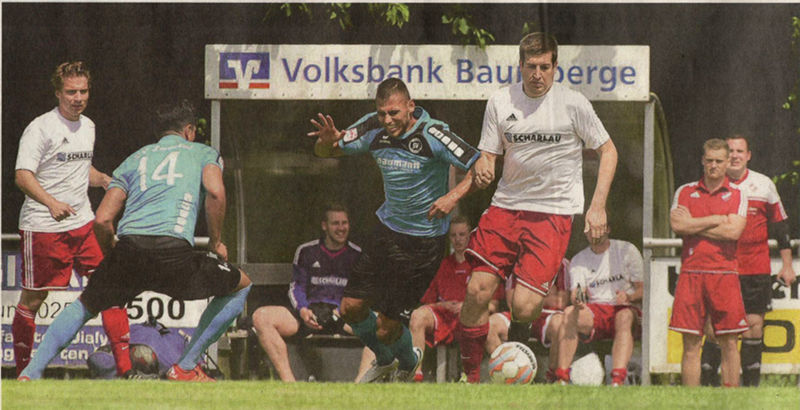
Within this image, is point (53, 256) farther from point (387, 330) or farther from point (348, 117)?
point (387, 330)

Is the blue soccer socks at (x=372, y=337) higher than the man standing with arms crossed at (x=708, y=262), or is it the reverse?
the man standing with arms crossed at (x=708, y=262)

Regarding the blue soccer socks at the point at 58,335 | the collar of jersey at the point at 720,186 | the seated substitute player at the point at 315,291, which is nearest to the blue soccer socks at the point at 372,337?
the seated substitute player at the point at 315,291

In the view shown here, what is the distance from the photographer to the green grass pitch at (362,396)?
570 cm

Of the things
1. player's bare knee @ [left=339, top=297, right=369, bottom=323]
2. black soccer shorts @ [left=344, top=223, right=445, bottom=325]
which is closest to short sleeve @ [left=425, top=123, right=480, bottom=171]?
black soccer shorts @ [left=344, top=223, right=445, bottom=325]

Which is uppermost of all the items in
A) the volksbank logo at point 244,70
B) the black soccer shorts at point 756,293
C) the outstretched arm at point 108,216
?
the volksbank logo at point 244,70

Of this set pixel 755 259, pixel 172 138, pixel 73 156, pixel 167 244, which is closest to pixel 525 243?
pixel 755 259

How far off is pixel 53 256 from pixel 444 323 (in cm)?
252

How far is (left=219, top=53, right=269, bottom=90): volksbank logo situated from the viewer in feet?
21.2

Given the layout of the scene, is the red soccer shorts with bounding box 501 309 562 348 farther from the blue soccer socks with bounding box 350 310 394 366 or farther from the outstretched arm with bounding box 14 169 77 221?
the outstretched arm with bounding box 14 169 77 221

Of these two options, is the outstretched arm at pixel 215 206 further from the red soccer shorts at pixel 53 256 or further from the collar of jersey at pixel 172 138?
the red soccer shorts at pixel 53 256

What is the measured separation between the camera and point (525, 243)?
6332 mm

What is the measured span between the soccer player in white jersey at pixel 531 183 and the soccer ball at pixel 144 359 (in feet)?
6.40

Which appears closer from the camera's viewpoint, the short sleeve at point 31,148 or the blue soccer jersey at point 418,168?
the blue soccer jersey at point 418,168

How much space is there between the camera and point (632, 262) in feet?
21.2
